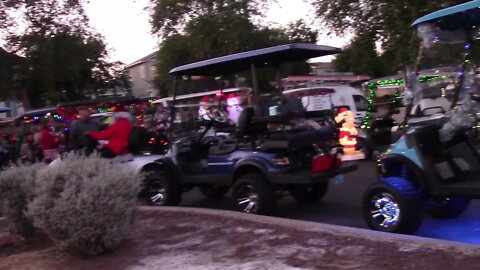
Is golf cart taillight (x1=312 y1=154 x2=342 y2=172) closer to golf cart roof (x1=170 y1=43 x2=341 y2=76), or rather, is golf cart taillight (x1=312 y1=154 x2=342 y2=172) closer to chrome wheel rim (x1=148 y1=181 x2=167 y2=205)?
golf cart roof (x1=170 y1=43 x2=341 y2=76)

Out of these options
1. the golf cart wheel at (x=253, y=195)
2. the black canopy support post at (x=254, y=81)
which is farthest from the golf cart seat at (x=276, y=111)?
the golf cart wheel at (x=253, y=195)

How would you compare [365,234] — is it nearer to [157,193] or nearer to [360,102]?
[157,193]

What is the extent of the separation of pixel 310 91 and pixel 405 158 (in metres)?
8.10

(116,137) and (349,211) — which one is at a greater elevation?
(116,137)

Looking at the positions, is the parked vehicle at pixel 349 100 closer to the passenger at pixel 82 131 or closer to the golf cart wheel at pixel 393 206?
the passenger at pixel 82 131

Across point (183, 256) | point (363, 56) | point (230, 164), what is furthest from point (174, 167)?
point (363, 56)

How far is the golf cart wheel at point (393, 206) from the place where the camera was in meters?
5.90

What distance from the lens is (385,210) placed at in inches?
241

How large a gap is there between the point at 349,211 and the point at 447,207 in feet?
4.62

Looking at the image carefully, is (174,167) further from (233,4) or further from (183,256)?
(233,4)

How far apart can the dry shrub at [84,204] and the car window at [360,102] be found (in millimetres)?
11895

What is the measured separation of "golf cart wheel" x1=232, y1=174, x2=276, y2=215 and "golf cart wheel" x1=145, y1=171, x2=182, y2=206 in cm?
132

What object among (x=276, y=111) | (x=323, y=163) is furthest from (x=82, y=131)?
(x=323, y=163)

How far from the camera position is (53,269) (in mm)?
5379
